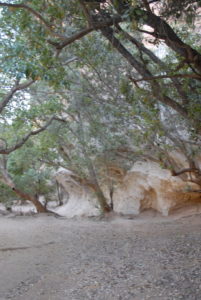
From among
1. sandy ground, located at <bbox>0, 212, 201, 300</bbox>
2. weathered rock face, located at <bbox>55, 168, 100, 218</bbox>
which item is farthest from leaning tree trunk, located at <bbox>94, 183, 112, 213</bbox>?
sandy ground, located at <bbox>0, 212, 201, 300</bbox>

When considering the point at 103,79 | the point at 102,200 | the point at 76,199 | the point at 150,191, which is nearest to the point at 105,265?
the point at 103,79

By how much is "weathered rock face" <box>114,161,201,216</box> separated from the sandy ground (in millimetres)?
2756

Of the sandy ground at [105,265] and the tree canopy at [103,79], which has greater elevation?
the tree canopy at [103,79]

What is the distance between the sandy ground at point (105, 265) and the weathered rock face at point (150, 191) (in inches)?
108

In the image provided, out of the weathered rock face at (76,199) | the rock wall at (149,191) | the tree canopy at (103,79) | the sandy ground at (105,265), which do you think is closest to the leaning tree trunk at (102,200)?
the tree canopy at (103,79)

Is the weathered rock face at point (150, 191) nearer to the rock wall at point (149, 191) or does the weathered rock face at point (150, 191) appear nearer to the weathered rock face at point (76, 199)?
the rock wall at point (149, 191)

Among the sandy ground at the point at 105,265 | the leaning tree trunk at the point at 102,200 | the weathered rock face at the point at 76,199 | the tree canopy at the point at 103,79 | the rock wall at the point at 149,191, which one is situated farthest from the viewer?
the weathered rock face at the point at 76,199

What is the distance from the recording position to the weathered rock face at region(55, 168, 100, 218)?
22.0 m

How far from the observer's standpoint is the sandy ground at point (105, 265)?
17.7ft

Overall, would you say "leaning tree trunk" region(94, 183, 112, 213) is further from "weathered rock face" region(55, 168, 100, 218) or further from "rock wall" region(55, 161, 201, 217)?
"weathered rock face" region(55, 168, 100, 218)

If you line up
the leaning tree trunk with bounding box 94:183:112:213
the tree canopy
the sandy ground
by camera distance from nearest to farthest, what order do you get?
the sandy ground → the tree canopy → the leaning tree trunk with bounding box 94:183:112:213

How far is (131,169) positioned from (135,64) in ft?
35.7

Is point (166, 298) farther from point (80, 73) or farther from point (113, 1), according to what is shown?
point (80, 73)

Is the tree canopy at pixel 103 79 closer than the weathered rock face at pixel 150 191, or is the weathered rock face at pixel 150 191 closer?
the tree canopy at pixel 103 79
